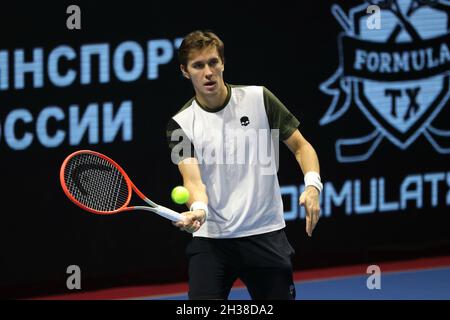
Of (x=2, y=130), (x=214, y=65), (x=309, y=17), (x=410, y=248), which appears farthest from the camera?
(x=410, y=248)

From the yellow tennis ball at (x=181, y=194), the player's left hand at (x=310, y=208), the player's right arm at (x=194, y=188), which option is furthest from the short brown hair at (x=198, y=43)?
the player's left hand at (x=310, y=208)

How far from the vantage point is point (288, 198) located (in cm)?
828

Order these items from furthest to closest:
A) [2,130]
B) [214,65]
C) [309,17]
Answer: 1. [309,17]
2. [2,130]
3. [214,65]

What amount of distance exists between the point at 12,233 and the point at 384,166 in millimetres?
2699

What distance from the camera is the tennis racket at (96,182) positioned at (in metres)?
5.48

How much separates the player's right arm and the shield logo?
3017mm

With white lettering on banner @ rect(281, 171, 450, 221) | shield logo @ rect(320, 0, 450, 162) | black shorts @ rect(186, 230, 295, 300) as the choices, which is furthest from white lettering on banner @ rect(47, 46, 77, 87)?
black shorts @ rect(186, 230, 295, 300)

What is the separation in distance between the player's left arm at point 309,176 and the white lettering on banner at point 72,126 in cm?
237

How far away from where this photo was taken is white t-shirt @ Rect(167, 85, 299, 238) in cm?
545

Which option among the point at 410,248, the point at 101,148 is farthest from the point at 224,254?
the point at 410,248

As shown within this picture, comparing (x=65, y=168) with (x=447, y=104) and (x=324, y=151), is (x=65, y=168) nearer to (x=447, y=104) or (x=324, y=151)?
(x=324, y=151)

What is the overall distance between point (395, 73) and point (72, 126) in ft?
7.87

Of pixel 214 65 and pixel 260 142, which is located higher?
pixel 214 65

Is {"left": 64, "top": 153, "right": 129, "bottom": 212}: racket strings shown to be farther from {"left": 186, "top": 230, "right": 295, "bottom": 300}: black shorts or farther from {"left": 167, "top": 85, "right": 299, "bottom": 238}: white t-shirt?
{"left": 186, "top": 230, "right": 295, "bottom": 300}: black shorts
